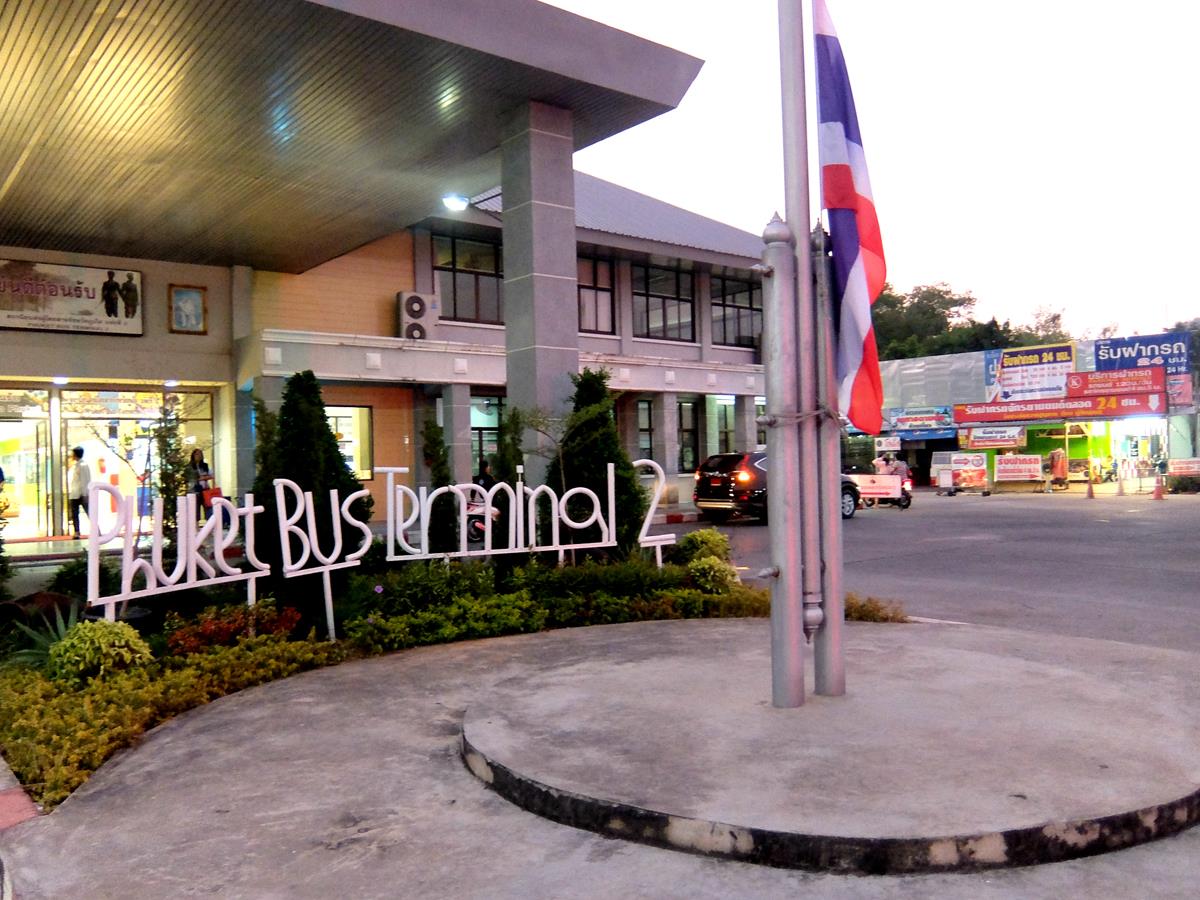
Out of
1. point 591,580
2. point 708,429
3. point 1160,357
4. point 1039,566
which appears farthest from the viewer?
point 1160,357

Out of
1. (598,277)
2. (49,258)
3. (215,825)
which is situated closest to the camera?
(215,825)

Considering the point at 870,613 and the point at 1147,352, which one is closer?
the point at 870,613

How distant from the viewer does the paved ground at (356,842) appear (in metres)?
3.33

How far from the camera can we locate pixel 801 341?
533 centimetres

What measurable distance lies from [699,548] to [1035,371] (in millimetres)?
36330

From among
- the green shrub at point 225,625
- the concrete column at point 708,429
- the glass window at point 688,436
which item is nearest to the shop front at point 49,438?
the green shrub at point 225,625

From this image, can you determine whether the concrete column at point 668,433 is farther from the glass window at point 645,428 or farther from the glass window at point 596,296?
the glass window at point 596,296

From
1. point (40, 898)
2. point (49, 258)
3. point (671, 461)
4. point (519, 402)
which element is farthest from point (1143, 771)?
point (671, 461)

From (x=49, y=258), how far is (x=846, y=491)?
60.7ft

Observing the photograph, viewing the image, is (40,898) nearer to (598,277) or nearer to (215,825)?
(215,825)

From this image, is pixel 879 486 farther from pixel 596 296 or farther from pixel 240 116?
pixel 240 116

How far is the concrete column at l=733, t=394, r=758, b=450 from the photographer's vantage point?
30047 mm

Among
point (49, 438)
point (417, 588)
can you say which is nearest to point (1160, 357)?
point (417, 588)

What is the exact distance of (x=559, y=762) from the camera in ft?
14.1
